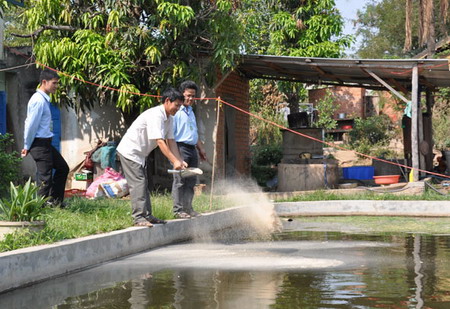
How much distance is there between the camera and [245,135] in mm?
19484

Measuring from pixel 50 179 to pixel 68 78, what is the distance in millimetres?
5595

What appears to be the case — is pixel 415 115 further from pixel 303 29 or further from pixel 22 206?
pixel 22 206

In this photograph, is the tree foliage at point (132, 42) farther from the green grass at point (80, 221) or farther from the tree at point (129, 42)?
the green grass at point (80, 221)

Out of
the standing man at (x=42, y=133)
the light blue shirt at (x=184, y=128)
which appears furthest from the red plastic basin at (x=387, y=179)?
the standing man at (x=42, y=133)

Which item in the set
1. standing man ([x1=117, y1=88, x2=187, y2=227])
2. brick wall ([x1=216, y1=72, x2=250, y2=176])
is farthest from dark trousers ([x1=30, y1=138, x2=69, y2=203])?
brick wall ([x1=216, y1=72, x2=250, y2=176])

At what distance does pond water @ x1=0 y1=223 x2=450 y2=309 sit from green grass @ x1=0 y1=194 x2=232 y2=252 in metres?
0.48

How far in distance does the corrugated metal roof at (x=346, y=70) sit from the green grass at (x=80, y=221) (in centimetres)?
543

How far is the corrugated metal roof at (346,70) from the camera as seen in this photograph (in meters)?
15.2

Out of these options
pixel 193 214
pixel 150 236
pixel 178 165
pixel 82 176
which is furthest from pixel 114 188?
pixel 178 165

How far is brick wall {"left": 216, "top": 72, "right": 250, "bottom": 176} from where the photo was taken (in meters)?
17.2

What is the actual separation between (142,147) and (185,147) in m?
1.36

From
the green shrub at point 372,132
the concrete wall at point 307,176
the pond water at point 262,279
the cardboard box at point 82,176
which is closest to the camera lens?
the pond water at point 262,279

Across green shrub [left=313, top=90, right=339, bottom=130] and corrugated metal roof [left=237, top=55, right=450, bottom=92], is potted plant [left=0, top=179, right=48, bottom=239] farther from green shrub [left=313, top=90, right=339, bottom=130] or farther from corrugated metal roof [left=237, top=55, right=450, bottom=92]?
green shrub [left=313, top=90, right=339, bottom=130]

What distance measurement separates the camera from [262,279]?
6387 millimetres
